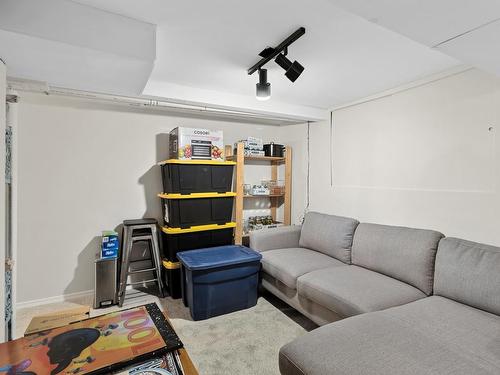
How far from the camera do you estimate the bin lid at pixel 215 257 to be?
2.32 metres

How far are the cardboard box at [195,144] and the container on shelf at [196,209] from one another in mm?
429

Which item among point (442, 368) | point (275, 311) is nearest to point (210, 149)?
point (275, 311)

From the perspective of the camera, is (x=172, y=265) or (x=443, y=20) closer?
(x=443, y=20)

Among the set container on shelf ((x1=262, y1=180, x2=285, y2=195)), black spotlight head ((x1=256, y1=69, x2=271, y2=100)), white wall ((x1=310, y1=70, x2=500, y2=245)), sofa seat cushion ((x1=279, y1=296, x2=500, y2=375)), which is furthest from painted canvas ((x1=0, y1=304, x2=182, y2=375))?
container on shelf ((x1=262, y1=180, x2=285, y2=195))

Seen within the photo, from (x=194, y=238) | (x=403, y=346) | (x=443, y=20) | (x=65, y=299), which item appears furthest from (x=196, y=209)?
(x=443, y=20)

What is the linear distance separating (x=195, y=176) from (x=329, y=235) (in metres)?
1.57

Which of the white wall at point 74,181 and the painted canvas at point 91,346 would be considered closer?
the painted canvas at point 91,346

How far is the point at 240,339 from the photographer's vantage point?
80.7 inches

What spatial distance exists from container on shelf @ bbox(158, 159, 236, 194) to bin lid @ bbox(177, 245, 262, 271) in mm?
646

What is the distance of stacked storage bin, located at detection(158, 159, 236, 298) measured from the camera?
271 cm

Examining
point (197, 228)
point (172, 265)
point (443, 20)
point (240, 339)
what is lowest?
point (240, 339)

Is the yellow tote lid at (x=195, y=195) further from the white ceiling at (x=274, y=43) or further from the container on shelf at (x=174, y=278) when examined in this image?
the white ceiling at (x=274, y=43)

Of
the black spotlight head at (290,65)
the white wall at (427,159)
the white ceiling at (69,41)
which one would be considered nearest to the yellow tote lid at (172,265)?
the white ceiling at (69,41)

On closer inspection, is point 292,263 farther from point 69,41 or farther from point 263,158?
point 69,41
